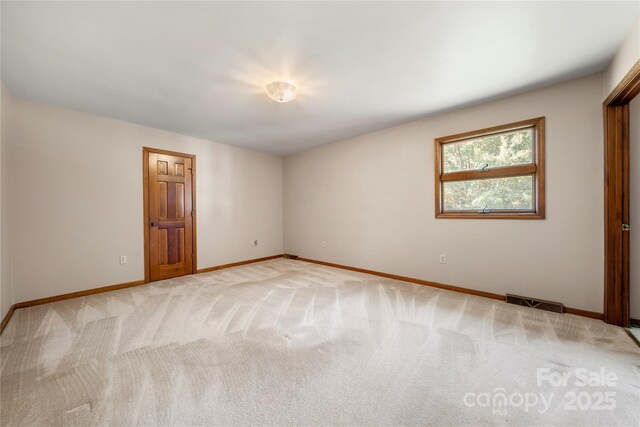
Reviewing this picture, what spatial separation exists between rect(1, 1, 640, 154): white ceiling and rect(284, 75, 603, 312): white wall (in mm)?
385

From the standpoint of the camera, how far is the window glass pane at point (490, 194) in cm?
288

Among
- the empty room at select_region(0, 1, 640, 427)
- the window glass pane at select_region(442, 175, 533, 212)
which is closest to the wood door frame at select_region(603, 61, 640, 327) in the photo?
the empty room at select_region(0, 1, 640, 427)

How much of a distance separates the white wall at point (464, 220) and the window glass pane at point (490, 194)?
→ 0.20 meters

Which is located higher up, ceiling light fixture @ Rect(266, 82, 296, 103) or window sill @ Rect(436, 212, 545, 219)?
ceiling light fixture @ Rect(266, 82, 296, 103)

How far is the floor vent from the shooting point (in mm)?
2584

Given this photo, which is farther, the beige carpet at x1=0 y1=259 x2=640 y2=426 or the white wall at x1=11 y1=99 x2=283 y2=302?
the white wall at x1=11 y1=99 x2=283 y2=302

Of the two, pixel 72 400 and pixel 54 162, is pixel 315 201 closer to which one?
pixel 54 162

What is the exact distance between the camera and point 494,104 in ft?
9.82

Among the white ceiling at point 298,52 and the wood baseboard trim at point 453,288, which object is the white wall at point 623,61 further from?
the wood baseboard trim at point 453,288

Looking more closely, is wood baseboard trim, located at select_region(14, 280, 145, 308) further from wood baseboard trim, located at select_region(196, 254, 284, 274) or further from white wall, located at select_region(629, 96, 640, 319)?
white wall, located at select_region(629, 96, 640, 319)

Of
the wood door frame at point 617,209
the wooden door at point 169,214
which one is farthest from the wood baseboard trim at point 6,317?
the wood door frame at point 617,209

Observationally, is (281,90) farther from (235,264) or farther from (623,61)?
(235,264)

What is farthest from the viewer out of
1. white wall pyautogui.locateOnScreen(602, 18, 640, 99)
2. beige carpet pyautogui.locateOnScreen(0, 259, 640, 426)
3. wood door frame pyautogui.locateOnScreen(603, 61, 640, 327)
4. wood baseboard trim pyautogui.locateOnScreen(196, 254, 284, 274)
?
wood baseboard trim pyautogui.locateOnScreen(196, 254, 284, 274)

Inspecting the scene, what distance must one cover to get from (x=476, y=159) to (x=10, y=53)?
479 cm
